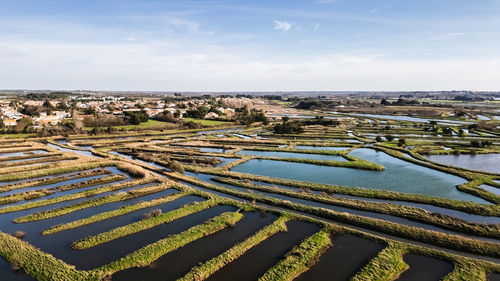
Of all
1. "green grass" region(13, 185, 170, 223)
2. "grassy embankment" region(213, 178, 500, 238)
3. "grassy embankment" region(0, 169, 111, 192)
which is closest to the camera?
"grassy embankment" region(213, 178, 500, 238)

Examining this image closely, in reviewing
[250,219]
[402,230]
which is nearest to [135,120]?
[250,219]

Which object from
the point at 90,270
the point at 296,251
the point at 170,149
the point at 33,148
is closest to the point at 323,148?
the point at 170,149

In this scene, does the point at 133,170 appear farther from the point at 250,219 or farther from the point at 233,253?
the point at 233,253

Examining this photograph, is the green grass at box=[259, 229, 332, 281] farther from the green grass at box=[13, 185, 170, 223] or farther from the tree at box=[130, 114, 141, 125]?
the tree at box=[130, 114, 141, 125]

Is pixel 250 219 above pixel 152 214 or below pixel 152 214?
below

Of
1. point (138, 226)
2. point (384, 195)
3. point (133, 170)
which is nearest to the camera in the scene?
point (138, 226)

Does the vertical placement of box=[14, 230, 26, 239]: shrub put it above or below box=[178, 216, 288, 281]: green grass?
above

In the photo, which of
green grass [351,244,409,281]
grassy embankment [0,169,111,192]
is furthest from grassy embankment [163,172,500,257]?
grassy embankment [0,169,111,192]

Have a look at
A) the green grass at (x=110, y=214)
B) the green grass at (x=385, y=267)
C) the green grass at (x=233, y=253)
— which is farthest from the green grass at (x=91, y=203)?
the green grass at (x=385, y=267)

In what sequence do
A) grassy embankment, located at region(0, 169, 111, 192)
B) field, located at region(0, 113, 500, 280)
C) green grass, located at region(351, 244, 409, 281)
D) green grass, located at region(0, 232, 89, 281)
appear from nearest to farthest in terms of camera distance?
1. green grass, located at region(0, 232, 89, 281)
2. green grass, located at region(351, 244, 409, 281)
3. field, located at region(0, 113, 500, 280)
4. grassy embankment, located at region(0, 169, 111, 192)

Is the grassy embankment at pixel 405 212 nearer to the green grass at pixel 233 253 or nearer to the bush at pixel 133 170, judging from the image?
the green grass at pixel 233 253
